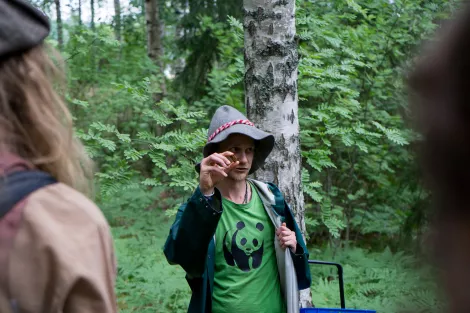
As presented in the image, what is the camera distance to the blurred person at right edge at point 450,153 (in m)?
0.66

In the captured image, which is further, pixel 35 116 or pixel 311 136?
pixel 311 136

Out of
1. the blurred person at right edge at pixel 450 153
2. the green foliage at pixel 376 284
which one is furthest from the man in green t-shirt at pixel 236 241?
the blurred person at right edge at pixel 450 153

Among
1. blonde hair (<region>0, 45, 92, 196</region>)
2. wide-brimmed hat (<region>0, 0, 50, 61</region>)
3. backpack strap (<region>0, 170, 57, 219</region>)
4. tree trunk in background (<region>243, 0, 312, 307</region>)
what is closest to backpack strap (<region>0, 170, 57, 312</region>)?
backpack strap (<region>0, 170, 57, 219</region>)

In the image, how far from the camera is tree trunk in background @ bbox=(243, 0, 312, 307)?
4559 mm

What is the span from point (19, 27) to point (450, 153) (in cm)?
108

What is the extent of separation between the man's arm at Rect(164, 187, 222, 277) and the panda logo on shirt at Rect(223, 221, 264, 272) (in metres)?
0.18

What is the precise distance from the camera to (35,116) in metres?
1.42

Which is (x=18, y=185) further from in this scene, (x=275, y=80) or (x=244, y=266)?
(x=275, y=80)

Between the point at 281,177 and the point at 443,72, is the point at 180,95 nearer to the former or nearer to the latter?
the point at 281,177

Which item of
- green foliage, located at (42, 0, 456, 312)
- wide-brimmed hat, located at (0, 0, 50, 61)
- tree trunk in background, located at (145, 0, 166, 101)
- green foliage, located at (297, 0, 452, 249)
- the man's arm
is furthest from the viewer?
tree trunk in background, located at (145, 0, 166, 101)

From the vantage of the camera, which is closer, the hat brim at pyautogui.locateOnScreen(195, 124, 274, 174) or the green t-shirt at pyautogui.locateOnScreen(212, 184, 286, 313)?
the green t-shirt at pyautogui.locateOnScreen(212, 184, 286, 313)

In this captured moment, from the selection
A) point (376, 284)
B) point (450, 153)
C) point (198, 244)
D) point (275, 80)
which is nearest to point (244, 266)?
point (198, 244)

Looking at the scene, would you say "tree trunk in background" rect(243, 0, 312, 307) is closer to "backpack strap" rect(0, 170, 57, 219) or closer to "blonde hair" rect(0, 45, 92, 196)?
"blonde hair" rect(0, 45, 92, 196)

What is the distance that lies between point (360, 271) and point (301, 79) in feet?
9.11
